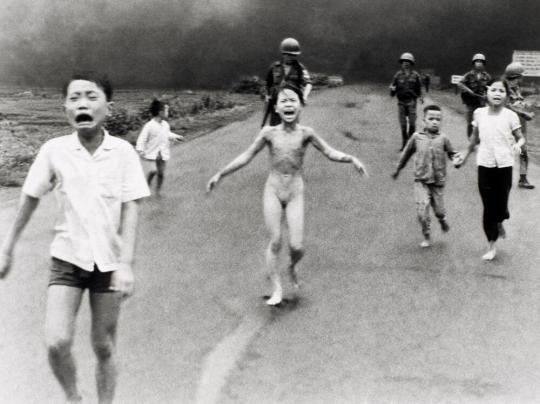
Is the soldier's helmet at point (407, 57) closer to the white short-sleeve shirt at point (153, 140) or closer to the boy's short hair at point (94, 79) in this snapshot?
the white short-sleeve shirt at point (153, 140)

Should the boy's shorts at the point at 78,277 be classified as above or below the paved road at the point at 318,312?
above

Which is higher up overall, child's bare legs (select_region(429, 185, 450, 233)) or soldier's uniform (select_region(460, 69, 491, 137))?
soldier's uniform (select_region(460, 69, 491, 137))

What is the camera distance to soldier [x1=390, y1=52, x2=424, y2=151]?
14875mm

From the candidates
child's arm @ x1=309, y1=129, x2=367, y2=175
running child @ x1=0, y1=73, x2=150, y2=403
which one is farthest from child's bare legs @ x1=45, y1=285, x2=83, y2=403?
child's arm @ x1=309, y1=129, x2=367, y2=175

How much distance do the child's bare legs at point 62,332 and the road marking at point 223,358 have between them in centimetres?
97

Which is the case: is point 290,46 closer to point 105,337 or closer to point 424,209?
point 424,209

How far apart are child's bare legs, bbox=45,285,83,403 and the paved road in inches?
A: 30.0

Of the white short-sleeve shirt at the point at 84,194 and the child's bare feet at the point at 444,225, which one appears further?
the child's bare feet at the point at 444,225

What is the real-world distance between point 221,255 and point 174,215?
7.12 ft

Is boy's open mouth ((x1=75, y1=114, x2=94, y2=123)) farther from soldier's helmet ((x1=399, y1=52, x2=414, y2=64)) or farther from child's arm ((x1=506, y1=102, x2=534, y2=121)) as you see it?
soldier's helmet ((x1=399, y1=52, x2=414, y2=64))

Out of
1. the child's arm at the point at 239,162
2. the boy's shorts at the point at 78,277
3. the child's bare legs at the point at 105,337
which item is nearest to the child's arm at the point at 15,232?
the boy's shorts at the point at 78,277

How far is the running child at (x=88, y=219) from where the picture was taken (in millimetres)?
4195

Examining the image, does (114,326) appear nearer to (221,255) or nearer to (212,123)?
(221,255)

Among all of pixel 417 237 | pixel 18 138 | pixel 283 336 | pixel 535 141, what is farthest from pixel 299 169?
pixel 535 141
